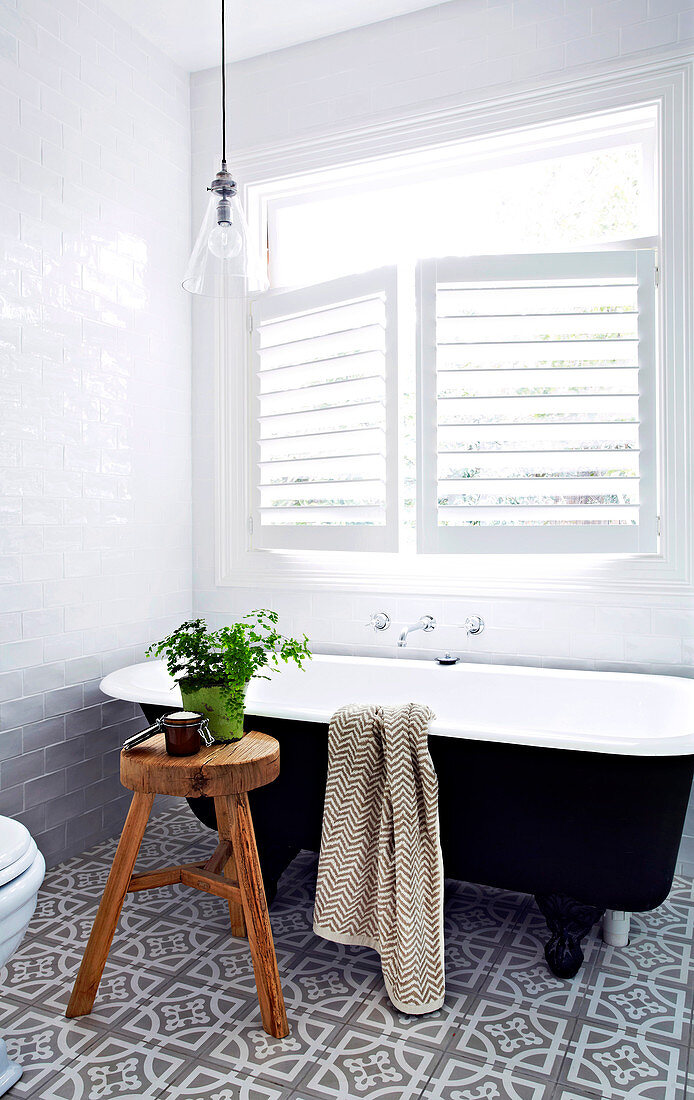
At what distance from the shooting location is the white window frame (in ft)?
8.78

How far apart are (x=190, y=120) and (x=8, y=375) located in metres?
1.73

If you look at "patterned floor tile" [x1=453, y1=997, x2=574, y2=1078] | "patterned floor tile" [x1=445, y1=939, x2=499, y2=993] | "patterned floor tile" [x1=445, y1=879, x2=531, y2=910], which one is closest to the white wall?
"patterned floor tile" [x1=445, y1=879, x2=531, y2=910]

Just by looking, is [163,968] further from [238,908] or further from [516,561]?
[516,561]

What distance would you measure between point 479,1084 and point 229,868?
3.02 feet

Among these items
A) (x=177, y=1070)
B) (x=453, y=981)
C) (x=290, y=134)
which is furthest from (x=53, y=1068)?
(x=290, y=134)

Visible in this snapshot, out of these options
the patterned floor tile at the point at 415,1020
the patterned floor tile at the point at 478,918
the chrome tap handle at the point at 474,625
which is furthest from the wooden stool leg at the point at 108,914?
the chrome tap handle at the point at 474,625

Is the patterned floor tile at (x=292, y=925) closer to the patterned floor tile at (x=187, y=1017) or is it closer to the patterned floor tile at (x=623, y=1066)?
the patterned floor tile at (x=187, y=1017)

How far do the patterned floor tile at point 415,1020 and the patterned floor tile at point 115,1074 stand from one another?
18.1 inches

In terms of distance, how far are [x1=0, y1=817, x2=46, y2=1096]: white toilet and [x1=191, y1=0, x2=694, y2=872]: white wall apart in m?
1.79

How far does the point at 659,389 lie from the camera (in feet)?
8.96

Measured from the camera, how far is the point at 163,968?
6.98 feet

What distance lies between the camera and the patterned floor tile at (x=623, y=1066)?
1657 mm

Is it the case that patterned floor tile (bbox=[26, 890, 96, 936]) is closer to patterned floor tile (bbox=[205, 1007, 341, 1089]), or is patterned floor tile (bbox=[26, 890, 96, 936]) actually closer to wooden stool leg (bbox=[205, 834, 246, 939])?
wooden stool leg (bbox=[205, 834, 246, 939])

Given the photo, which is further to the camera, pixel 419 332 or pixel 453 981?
pixel 419 332
